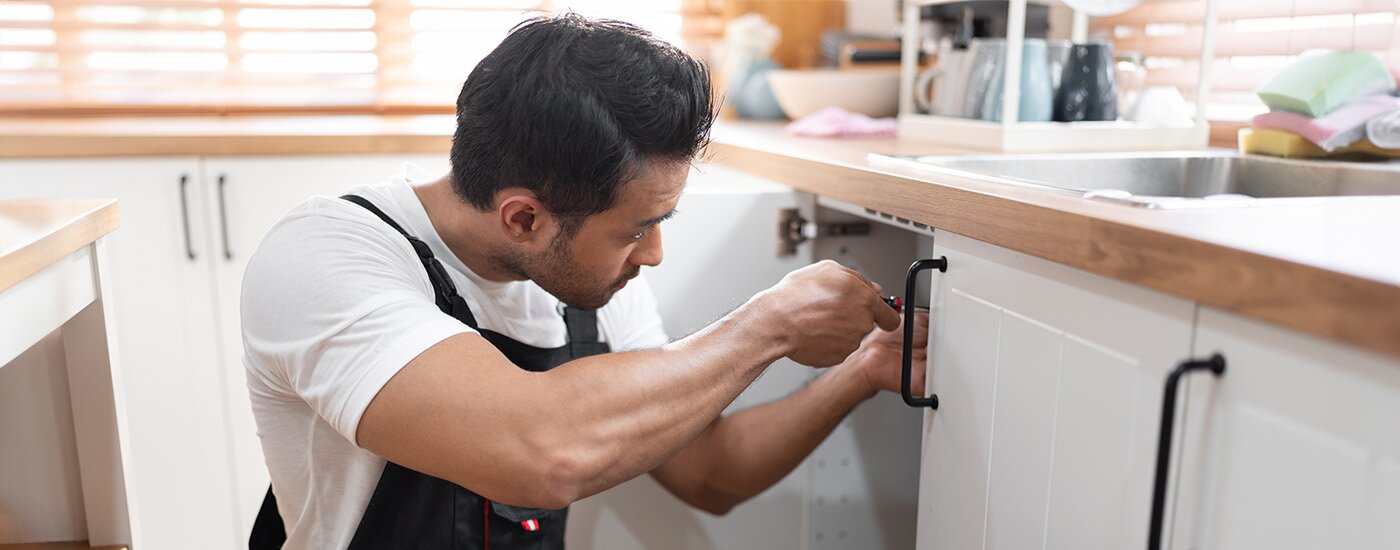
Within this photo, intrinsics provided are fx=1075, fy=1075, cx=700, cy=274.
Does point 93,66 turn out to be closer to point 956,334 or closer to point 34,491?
point 34,491

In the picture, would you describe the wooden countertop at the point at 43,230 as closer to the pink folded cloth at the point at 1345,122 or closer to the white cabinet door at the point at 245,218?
the white cabinet door at the point at 245,218

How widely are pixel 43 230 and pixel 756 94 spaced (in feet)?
5.13

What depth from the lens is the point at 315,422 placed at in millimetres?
962

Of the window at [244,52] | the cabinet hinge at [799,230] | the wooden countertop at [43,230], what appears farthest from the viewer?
the window at [244,52]

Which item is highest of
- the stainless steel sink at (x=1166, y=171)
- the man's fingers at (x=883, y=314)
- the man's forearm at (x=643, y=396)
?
the stainless steel sink at (x=1166, y=171)

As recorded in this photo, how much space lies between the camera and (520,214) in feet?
3.07

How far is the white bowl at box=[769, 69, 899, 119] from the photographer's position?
1905mm

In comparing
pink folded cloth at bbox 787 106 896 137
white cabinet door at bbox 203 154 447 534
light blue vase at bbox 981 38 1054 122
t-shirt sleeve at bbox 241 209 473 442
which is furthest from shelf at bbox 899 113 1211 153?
white cabinet door at bbox 203 154 447 534

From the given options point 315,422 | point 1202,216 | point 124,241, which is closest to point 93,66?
point 124,241

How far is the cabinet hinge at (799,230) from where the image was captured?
129 centimetres

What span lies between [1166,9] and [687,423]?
112 centimetres

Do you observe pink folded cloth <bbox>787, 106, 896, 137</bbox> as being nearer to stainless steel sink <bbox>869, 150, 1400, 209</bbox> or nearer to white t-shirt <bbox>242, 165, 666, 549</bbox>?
stainless steel sink <bbox>869, 150, 1400, 209</bbox>

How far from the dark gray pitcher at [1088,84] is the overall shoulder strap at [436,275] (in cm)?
84

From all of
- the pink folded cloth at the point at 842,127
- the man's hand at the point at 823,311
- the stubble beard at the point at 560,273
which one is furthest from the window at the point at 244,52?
the man's hand at the point at 823,311
